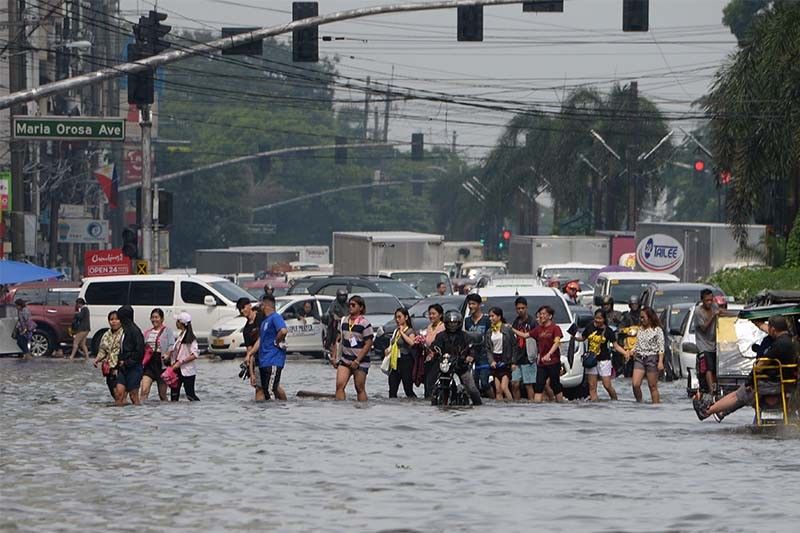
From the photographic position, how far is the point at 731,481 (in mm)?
16391

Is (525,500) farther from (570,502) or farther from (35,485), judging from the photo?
(35,485)

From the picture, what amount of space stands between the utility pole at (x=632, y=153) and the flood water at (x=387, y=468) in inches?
2605

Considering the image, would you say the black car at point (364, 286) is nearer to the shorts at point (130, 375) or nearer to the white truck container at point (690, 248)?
the white truck container at point (690, 248)

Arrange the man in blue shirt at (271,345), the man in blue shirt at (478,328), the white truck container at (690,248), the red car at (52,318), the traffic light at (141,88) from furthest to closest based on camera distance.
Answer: the white truck container at (690,248), the red car at (52,318), the traffic light at (141,88), the man in blue shirt at (478,328), the man in blue shirt at (271,345)

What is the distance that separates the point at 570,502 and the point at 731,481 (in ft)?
6.40

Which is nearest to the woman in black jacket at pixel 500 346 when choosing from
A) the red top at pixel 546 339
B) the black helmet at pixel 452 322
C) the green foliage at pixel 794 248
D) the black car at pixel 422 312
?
the red top at pixel 546 339

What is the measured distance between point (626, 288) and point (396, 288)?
5.68 meters

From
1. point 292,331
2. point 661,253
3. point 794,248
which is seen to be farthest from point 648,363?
point 661,253

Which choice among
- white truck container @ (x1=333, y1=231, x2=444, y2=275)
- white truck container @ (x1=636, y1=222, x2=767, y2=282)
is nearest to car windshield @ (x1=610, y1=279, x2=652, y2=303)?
white truck container @ (x1=636, y1=222, x2=767, y2=282)

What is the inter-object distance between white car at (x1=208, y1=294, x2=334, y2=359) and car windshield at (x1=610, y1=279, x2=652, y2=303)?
22.0 ft

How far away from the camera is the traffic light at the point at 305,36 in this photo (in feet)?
97.0

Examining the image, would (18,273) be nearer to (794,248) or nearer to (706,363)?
(706,363)

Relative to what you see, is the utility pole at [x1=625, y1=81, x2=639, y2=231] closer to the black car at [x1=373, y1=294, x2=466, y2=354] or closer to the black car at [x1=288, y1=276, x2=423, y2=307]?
the black car at [x1=288, y1=276, x2=423, y2=307]

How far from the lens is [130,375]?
82.7ft
